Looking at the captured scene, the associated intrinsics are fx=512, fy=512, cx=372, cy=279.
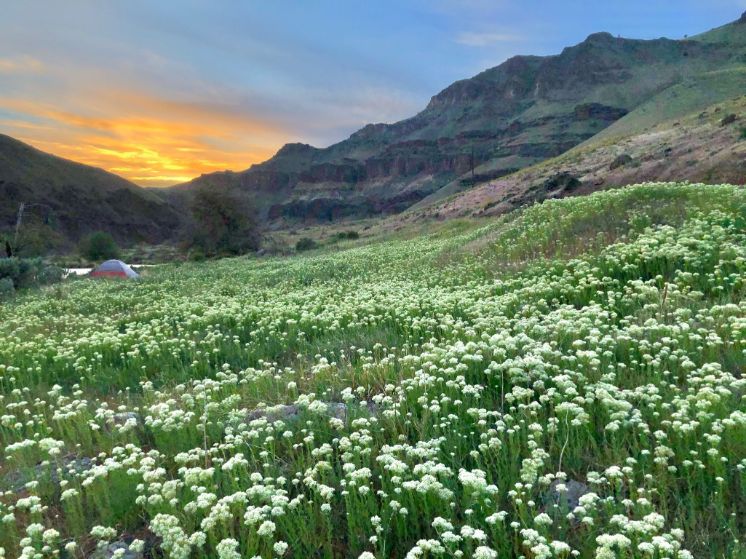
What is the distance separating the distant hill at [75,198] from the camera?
13875 centimetres

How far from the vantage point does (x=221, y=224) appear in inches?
2464

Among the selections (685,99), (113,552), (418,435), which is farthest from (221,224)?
(685,99)

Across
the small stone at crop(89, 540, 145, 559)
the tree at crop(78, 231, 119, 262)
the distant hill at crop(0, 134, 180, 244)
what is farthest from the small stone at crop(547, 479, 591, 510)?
the distant hill at crop(0, 134, 180, 244)

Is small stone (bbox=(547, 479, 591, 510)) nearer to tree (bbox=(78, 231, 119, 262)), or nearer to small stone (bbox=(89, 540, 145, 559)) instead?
small stone (bbox=(89, 540, 145, 559))

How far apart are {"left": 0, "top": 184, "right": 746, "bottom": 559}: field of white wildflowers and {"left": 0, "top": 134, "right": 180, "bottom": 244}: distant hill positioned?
139 m

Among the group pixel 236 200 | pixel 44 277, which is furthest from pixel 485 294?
pixel 236 200

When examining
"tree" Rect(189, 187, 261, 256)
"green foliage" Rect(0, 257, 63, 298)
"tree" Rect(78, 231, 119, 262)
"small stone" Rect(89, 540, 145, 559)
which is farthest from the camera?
"tree" Rect(78, 231, 119, 262)

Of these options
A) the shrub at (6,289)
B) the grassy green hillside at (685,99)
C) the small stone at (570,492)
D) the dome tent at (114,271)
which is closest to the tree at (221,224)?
the dome tent at (114,271)

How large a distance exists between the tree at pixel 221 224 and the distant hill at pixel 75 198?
84862 millimetres

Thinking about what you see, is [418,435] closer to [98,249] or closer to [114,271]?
[114,271]

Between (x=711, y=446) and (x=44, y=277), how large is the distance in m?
35.9

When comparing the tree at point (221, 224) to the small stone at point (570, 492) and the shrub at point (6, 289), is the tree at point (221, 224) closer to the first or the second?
the shrub at point (6, 289)

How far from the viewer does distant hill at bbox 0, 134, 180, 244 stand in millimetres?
138750

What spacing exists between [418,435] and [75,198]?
585 feet
